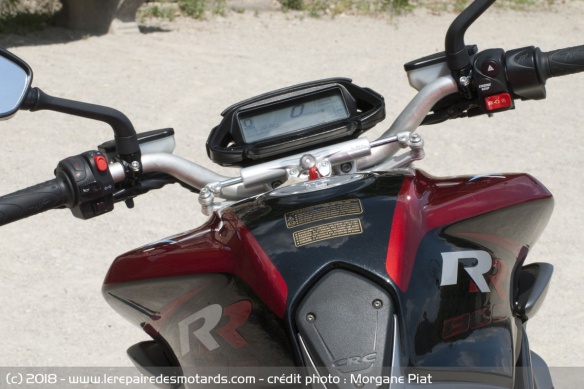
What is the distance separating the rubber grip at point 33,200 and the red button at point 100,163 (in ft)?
0.23

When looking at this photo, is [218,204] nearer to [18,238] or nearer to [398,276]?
[398,276]

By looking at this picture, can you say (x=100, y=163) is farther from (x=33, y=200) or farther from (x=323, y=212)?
(x=323, y=212)

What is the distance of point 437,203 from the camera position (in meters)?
1.63

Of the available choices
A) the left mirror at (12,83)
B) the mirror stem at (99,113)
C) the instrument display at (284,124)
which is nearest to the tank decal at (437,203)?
the instrument display at (284,124)

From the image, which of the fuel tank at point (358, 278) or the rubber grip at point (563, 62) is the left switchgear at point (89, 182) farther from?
the rubber grip at point (563, 62)

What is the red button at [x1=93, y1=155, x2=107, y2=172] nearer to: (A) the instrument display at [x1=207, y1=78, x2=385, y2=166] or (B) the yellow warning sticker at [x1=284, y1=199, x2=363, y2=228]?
(A) the instrument display at [x1=207, y1=78, x2=385, y2=166]

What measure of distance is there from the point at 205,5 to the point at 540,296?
9729 mm

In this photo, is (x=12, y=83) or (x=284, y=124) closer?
(x=12, y=83)

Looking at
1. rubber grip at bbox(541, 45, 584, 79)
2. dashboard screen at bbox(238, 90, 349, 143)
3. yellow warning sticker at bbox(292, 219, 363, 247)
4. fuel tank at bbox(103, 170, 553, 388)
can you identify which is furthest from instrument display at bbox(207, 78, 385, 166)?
yellow warning sticker at bbox(292, 219, 363, 247)

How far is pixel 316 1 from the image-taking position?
11.6 m

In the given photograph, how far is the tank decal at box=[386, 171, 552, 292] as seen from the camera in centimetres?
146

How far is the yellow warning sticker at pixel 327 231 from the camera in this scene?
148 cm

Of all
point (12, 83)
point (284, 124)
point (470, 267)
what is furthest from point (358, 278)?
point (12, 83)

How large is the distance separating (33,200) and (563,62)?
1103 millimetres
